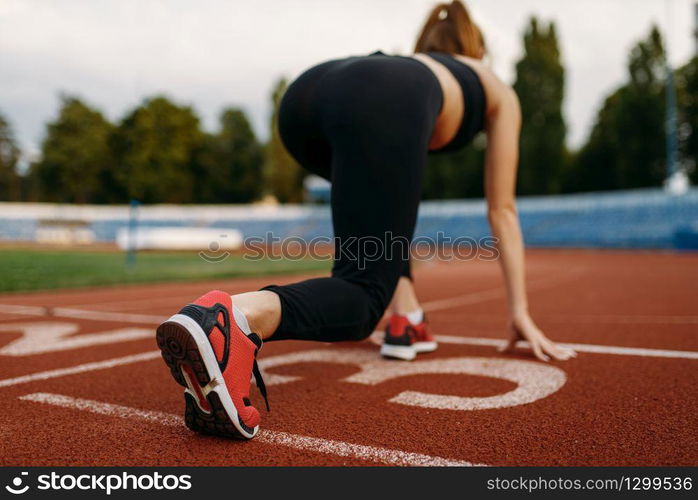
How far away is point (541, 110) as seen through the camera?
36.2m

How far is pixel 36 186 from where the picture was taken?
5991 centimetres

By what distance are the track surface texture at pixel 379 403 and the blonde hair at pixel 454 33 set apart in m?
1.48

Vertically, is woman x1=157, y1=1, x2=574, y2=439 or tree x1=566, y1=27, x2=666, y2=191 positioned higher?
tree x1=566, y1=27, x2=666, y2=191

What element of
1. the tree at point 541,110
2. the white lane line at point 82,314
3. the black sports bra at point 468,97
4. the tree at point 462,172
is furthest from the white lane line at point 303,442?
the tree at point 462,172

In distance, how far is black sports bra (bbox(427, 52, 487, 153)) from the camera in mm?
2127

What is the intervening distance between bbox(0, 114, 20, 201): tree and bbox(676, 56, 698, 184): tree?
62991 mm

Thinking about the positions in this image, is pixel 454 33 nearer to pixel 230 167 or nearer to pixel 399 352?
pixel 399 352

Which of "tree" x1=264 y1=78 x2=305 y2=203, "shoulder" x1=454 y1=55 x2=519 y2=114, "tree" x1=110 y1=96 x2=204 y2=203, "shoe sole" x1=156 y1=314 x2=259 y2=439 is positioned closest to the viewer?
"shoe sole" x1=156 y1=314 x2=259 y2=439

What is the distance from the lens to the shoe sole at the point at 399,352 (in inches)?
109

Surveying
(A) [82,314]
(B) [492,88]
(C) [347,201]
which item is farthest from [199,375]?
(A) [82,314]

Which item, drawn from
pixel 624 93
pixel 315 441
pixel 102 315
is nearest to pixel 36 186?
pixel 624 93

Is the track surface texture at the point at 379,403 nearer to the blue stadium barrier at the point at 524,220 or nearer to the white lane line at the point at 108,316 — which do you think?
the white lane line at the point at 108,316

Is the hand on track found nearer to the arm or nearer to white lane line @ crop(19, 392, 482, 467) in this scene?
the arm

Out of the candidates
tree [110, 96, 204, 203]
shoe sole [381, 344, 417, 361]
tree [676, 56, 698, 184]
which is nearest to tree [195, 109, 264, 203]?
tree [110, 96, 204, 203]
